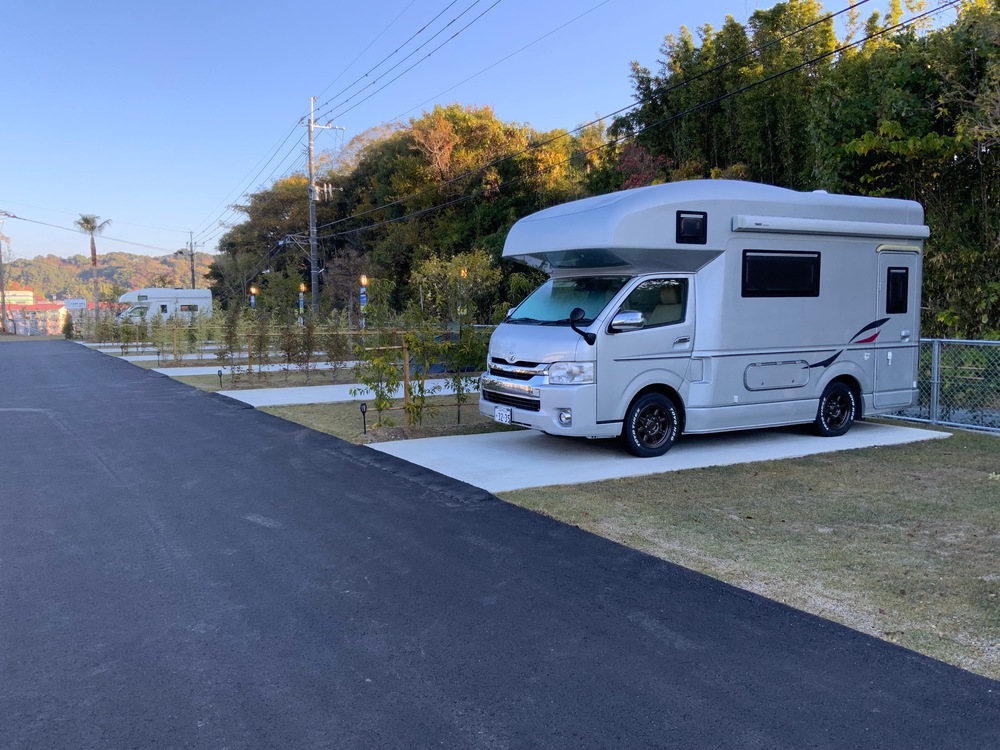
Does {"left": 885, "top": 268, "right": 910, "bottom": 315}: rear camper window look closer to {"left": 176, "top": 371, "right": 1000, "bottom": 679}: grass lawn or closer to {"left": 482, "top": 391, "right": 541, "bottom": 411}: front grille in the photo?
{"left": 176, "top": 371, "right": 1000, "bottom": 679}: grass lawn

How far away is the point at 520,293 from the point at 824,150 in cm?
1118

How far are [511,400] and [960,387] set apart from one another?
6.90 meters

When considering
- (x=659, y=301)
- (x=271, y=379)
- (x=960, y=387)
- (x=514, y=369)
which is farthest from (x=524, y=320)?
(x=271, y=379)

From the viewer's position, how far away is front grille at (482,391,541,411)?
845cm

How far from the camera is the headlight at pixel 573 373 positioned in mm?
8133

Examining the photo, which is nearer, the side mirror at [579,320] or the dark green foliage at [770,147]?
the side mirror at [579,320]

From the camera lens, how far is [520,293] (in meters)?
23.8

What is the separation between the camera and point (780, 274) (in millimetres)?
9227

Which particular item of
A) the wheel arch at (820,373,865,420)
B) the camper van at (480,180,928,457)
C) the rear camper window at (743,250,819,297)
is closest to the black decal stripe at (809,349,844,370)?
the camper van at (480,180,928,457)

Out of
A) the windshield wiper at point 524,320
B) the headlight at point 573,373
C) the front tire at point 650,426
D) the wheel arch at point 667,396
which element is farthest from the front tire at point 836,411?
the windshield wiper at point 524,320

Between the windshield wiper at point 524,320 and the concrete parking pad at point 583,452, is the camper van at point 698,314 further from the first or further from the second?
the concrete parking pad at point 583,452

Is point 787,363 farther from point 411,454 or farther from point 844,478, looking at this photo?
point 411,454

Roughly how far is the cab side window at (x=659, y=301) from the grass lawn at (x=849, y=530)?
179 centimetres

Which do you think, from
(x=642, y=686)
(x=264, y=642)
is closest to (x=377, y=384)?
(x=264, y=642)
